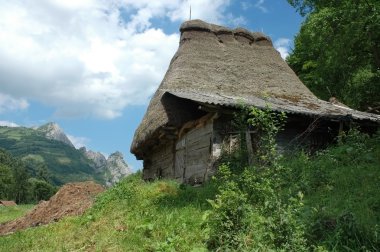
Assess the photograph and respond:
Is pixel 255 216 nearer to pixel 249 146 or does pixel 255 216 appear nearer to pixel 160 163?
pixel 249 146

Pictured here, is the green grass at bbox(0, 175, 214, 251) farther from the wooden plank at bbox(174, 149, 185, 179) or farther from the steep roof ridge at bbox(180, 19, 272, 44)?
the steep roof ridge at bbox(180, 19, 272, 44)

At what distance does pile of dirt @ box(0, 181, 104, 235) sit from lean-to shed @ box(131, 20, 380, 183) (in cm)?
267

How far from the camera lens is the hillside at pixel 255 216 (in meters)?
4.97

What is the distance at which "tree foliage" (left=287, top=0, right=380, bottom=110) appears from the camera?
47.1 feet

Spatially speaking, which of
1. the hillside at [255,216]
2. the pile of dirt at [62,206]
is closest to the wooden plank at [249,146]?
the hillside at [255,216]

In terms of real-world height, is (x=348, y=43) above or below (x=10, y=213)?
above

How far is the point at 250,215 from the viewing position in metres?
5.45

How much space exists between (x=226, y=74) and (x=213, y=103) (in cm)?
586

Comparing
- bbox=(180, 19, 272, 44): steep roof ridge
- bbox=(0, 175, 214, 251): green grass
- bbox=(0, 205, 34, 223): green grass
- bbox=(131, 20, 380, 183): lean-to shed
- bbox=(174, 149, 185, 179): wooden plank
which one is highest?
bbox=(180, 19, 272, 44): steep roof ridge

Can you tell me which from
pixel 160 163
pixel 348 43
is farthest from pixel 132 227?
pixel 348 43

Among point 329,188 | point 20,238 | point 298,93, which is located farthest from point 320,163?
point 298,93

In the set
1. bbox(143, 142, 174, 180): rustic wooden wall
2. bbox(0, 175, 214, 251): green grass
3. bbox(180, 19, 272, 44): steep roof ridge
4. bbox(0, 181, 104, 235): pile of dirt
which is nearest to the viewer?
bbox(0, 175, 214, 251): green grass

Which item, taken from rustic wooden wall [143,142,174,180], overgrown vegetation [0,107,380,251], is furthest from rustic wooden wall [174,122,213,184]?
overgrown vegetation [0,107,380,251]

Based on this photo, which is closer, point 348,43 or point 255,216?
point 255,216
